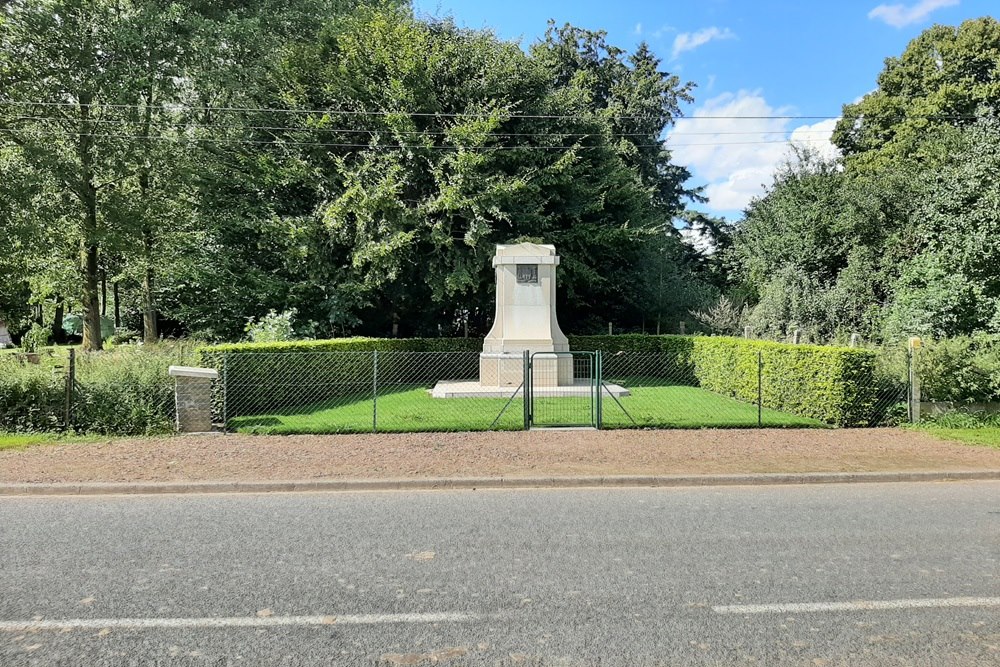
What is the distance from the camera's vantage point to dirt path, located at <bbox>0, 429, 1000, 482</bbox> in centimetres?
818

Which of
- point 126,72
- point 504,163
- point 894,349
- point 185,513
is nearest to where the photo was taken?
point 185,513

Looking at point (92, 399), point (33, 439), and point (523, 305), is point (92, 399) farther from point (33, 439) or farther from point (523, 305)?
point (523, 305)

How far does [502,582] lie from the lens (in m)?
4.45

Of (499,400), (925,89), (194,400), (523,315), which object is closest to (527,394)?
(499,400)

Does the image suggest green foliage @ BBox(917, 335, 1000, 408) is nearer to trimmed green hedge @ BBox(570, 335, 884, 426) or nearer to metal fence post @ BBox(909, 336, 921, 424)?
metal fence post @ BBox(909, 336, 921, 424)

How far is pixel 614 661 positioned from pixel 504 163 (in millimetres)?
21846

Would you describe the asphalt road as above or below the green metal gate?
below

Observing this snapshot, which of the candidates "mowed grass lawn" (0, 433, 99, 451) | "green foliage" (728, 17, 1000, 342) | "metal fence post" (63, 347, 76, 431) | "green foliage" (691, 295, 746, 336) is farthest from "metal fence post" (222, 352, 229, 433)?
"green foliage" (691, 295, 746, 336)

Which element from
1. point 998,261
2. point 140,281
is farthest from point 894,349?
point 140,281

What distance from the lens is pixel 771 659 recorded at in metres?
3.36

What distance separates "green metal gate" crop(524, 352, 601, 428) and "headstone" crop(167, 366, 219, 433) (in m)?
5.45

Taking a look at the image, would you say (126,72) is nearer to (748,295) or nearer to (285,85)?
(285,85)

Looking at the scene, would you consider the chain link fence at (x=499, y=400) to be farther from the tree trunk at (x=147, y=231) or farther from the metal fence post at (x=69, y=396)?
the tree trunk at (x=147, y=231)

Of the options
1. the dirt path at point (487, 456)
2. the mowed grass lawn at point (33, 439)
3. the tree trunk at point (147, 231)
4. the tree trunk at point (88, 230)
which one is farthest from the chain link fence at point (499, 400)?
the tree trunk at point (88, 230)
